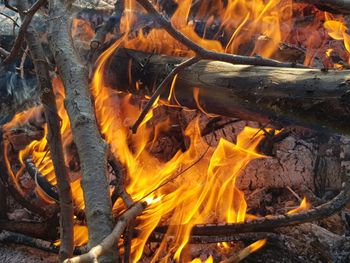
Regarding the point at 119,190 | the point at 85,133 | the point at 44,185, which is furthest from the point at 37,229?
the point at 85,133

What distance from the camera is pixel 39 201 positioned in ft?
8.94

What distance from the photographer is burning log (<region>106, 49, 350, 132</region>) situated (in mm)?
1863

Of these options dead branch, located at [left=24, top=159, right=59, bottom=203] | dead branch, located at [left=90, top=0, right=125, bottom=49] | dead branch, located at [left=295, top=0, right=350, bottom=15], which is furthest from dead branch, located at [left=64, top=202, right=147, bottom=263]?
dead branch, located at [left=295, top=0, right=350, bottom=15]

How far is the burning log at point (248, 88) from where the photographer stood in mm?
1863

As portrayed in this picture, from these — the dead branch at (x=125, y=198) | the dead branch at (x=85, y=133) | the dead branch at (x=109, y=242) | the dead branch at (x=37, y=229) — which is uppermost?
the dead branch at (x=85, y=133)

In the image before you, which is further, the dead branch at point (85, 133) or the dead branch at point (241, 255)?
the dead branch at point (241, 255)

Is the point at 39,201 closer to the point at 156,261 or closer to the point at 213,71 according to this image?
the point at 156,261

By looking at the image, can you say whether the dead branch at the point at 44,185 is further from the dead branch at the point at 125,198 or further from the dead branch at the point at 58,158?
the dead branch at the point at 58,158

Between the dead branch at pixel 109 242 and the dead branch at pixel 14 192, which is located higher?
the dead branch at pixel 109 242

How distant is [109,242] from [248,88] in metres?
1.21

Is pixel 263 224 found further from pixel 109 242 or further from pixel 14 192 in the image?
pixel 14 192

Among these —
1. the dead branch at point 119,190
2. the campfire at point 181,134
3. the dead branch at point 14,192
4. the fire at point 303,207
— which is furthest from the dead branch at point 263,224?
the dead branch at point 14,192

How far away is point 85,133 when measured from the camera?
1.61 metres

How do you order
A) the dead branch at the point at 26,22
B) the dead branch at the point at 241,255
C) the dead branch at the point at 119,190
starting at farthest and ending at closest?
the dead branch at the point at 241,255, the dead branch at the point at 119,190, the dead branch at the point at 26,22
